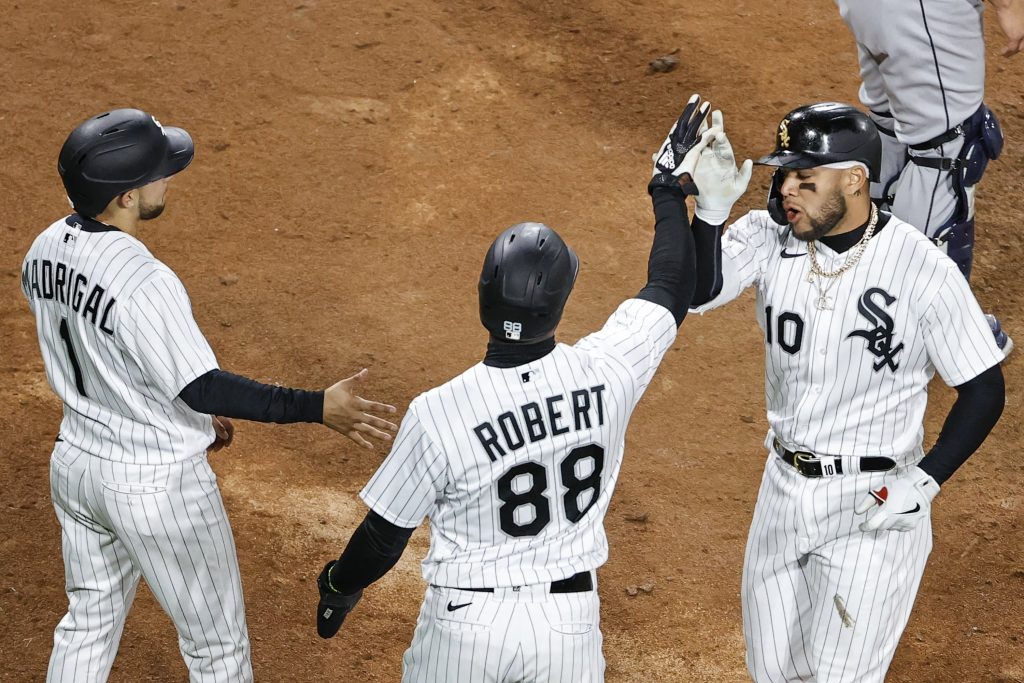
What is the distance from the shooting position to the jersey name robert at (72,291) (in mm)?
3727

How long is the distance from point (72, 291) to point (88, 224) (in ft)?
0.80

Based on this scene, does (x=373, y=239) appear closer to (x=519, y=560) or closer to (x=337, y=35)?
(x=337, y=35)

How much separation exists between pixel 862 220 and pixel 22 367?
4.70 meters

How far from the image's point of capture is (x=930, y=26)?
5.09 metres

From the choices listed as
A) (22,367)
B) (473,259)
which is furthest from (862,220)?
(22,367)

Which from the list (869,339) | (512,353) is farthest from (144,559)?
(869,339)

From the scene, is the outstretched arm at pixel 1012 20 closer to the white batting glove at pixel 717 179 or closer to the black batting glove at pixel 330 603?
the white batting glove at pixel 717 179

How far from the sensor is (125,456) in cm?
390

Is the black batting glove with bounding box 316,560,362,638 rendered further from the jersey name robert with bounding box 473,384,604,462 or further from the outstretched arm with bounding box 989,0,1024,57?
the outstretched arm with bounding box 989,0,1024,57

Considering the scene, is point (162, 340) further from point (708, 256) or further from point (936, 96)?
point (936, 96)

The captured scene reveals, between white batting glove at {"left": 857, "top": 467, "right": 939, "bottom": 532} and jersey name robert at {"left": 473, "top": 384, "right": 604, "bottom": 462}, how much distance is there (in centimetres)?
109

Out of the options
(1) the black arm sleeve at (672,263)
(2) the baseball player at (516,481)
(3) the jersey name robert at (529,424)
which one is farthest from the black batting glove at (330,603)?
(1) the black arm sleeve at (672,263)

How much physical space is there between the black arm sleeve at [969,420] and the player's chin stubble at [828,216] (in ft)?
A: 2.11

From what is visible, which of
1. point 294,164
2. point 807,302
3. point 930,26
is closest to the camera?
point 807,302
